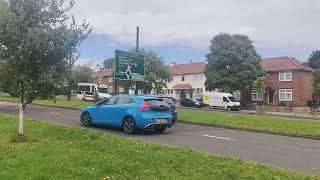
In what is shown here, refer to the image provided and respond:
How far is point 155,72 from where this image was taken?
7256cm

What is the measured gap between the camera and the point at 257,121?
Result: 1033 inches

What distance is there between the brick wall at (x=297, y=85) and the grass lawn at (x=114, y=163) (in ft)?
192

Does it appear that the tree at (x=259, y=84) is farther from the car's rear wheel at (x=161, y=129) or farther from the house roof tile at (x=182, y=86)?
the car's rear wheel at (x=161, y=129)

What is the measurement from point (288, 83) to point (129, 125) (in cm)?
5318

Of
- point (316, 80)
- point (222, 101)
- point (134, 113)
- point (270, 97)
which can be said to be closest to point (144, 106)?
point (134, 113)

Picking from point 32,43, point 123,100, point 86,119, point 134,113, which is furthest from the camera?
point 86,119

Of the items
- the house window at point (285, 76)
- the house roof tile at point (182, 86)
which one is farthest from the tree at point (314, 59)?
the house roof tile at point (182, 86)

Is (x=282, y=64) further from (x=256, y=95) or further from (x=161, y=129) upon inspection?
(x=161, y=129)

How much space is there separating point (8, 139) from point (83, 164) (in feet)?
16.1

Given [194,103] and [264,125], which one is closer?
[264,125]

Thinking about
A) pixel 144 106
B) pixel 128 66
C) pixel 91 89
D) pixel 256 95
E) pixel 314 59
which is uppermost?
pixel 314 59

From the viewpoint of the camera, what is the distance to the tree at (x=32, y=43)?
43.5 ft

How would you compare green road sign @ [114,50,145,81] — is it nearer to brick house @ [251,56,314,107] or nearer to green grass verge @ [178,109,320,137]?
green grass verge @ [178,109,320,137]

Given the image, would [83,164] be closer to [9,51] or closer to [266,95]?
[9,51]
